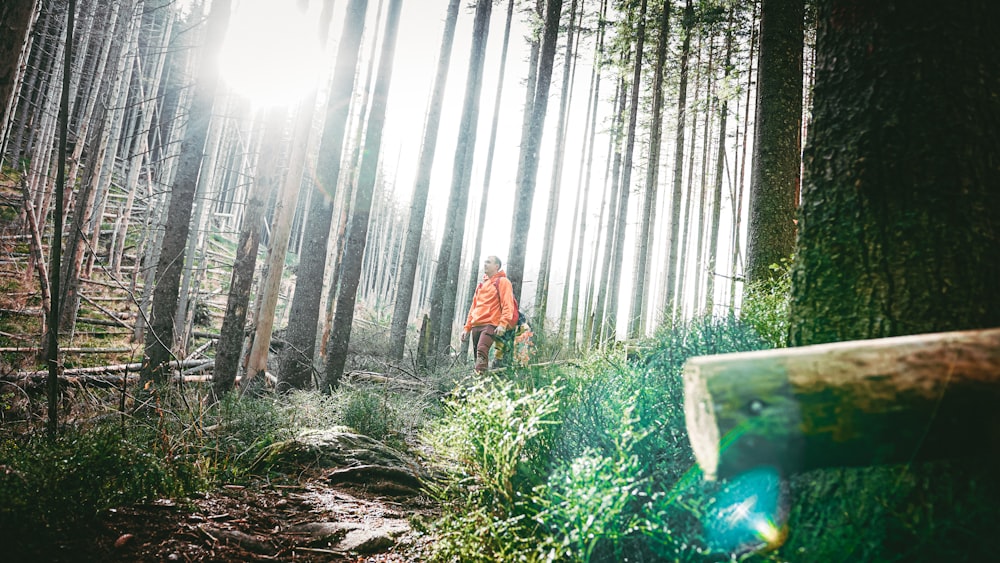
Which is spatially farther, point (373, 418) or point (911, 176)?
point (373, 418)

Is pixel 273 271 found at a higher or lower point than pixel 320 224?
lower

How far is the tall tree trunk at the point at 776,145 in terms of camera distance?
514cm

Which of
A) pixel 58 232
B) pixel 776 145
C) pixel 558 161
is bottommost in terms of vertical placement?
pixel 58 232

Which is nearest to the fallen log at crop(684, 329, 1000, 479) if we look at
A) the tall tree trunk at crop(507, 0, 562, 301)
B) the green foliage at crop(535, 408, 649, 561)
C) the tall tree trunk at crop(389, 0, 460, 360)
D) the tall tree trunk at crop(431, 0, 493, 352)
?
the green foliage at crop(535, 408, 649, 561)

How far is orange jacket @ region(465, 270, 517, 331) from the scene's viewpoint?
6.30m

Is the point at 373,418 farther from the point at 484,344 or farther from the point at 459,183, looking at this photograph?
the point at 459,183

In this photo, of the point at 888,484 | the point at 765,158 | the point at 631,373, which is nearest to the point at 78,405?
the point at 631,373

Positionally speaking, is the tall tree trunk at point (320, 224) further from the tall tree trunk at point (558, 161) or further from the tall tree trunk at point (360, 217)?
the tall tree trunk at point (558, 161)

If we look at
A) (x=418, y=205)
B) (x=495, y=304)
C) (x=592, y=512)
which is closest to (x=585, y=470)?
(x=592, y=512)

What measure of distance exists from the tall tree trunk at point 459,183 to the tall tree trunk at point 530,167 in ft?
12.0

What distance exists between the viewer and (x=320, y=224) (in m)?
6.52

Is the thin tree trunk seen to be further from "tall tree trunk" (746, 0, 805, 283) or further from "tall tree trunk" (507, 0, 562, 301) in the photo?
"tall tree trunk" (746, 0, 805, 283)

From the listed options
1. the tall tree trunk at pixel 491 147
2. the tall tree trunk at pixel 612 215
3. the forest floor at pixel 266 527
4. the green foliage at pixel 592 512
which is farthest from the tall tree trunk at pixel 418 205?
the green foliage at pixel 592 512

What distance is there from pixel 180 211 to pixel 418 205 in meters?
5.55
